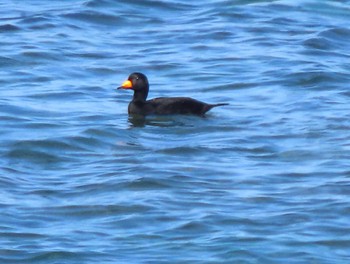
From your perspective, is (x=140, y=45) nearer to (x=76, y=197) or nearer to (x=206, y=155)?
(x=206, y=155)

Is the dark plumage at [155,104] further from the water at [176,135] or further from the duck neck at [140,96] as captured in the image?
the water at [176,135]

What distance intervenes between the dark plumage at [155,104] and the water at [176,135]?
109 mm

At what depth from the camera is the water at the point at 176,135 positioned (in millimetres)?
11141

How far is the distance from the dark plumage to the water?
11 cm

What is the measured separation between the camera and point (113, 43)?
2022 cm

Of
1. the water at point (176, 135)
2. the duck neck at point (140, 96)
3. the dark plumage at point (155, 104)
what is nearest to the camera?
the water at point (176, 135)

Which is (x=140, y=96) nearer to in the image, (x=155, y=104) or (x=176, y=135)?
(x=155, y=104)

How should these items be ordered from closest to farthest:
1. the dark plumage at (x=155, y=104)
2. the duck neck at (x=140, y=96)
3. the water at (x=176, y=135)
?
1. the water at (x=176, y=135)
2. the dark plumage at (x=155, y=104)
3. the duck neck at (x=140, y=96)

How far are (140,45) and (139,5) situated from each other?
10.1ft

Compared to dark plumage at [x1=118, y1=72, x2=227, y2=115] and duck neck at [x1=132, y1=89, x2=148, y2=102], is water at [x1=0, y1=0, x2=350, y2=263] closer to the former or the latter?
dark plumage at [x1=118, y1=72, x2=227, y2=115]

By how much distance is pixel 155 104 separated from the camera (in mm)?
16188

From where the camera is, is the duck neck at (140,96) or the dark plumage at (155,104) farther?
the duck neck at (140,96)

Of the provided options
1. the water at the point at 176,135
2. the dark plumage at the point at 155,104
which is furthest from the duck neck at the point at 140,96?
the water at the point at 176,135

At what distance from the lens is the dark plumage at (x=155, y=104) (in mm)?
15723
